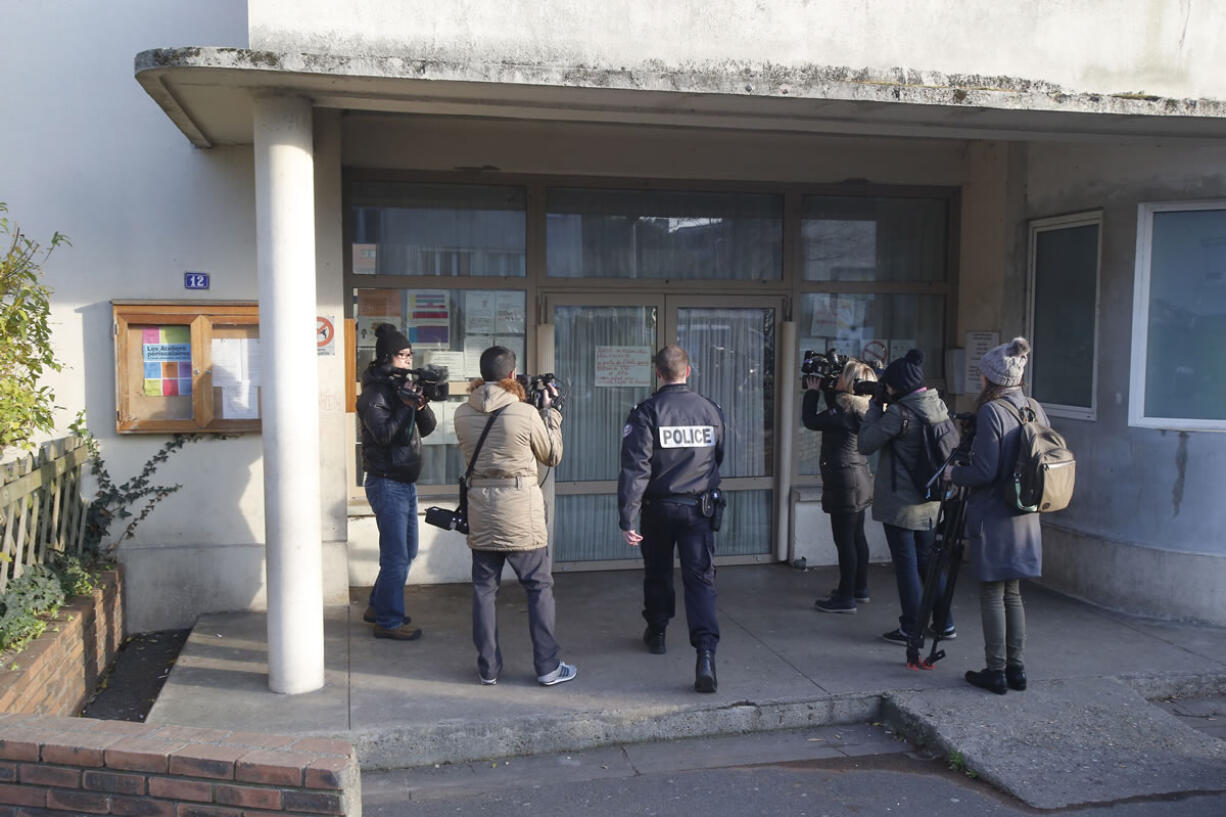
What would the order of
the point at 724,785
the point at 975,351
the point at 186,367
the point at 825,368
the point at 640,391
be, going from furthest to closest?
the point at 975,351 → the point at 640,391 → the point at 825,368 → the point at 186,367 → the point at 724,785

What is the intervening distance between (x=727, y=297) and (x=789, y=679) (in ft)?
10.7

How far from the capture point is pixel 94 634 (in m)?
5.44

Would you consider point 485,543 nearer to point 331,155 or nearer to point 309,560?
point 309,560

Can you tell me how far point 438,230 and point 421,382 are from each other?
1.82 m

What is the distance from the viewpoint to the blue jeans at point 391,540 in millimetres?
5934

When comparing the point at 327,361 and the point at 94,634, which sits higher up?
the point at 327,361

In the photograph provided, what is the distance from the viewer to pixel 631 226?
7.55m

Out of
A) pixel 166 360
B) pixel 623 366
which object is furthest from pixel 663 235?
pixel 166 360

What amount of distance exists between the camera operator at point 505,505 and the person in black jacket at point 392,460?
0.71 metres

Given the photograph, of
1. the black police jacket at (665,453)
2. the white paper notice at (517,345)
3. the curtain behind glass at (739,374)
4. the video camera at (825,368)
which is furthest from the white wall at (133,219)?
the video camera at (825,368)

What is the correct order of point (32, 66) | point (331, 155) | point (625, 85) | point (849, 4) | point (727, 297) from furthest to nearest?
point (727, 297)
point (331, 155)
point (32, 66)
point (849, 4)
point (625, 85)

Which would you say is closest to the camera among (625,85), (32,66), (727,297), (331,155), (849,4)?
(625,85)

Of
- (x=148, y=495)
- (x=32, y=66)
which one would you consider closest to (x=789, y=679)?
(x=148, y=495)

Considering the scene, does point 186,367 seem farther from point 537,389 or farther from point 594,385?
point 594,385
